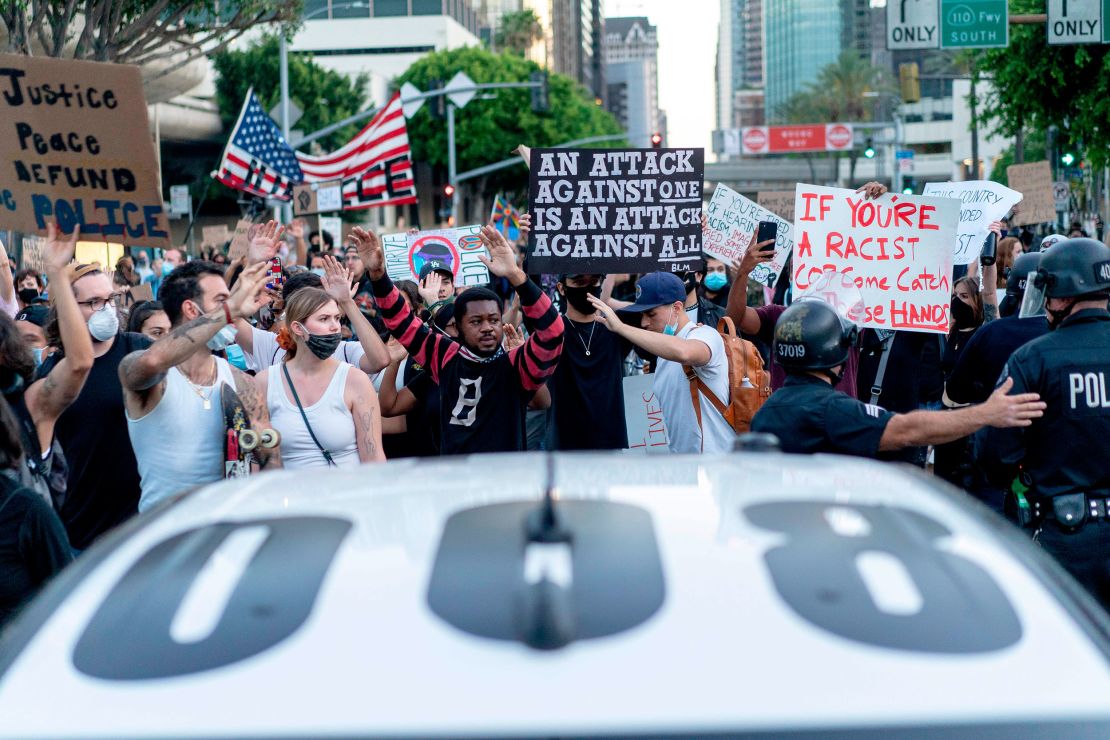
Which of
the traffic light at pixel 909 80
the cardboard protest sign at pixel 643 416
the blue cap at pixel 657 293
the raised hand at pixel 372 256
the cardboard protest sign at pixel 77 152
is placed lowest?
the cardboard protest sign at pixel 643 416

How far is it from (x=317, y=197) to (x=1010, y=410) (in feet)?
56.4

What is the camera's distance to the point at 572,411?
23.9 feet

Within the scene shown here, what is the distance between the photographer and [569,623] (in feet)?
5.69

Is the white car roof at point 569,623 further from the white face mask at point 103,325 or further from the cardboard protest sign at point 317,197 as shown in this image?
the cardboard protest sign at point 317,197

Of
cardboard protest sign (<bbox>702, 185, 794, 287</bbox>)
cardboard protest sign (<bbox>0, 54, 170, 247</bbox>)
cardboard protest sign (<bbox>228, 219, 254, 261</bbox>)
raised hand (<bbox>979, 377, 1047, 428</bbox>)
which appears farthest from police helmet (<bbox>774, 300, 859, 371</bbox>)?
cardboard protest sign (<bbox>228, 219, 254, 261</bbox>)

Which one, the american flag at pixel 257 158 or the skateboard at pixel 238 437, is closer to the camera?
the skateboard at pixel 238 437

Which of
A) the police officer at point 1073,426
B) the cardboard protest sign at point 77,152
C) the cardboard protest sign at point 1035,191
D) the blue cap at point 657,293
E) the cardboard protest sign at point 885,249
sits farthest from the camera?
the cardboard protest sign at point 1035,191

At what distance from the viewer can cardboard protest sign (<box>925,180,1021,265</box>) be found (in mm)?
9383

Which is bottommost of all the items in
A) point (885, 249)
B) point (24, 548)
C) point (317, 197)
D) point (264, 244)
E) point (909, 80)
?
point (24, 548)

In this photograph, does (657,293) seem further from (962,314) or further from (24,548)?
(24,548)

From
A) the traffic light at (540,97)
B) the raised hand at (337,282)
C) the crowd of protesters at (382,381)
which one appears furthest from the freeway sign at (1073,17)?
the traffic light at (540,97)

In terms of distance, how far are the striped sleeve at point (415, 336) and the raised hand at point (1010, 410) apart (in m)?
2.72

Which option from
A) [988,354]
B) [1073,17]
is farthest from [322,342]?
[1073,17]

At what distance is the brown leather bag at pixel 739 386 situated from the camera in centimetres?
644
